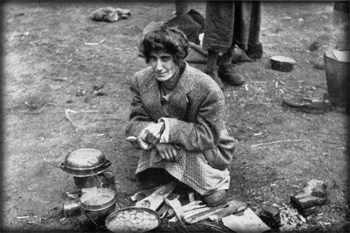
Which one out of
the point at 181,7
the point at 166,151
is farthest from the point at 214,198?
the point at 181,7

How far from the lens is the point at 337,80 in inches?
242

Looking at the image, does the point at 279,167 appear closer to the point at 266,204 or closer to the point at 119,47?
the point at 266,204

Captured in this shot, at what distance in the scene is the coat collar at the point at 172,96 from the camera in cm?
415

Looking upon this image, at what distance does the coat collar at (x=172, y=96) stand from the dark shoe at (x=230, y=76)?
248 centimetres

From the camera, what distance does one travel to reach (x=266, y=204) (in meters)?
4.35

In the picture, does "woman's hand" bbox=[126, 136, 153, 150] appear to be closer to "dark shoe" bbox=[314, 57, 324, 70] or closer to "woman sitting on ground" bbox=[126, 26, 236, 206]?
"woman sitting on ground" bbox=[126, 26, 236, 206]

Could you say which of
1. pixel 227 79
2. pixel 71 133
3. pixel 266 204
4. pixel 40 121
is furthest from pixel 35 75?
pixel 266 204

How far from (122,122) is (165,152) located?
1.77 meters

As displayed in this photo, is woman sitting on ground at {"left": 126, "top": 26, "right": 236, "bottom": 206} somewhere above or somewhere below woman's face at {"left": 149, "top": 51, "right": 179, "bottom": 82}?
below

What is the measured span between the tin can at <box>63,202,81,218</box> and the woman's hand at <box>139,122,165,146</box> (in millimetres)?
803

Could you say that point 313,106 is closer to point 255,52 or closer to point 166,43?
point 255,52

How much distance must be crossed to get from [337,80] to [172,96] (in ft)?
9.23

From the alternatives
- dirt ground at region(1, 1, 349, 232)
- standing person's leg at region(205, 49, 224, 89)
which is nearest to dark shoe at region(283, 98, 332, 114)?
dirt ground at region(1, 1, 349, 232)

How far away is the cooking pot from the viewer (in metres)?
4.22
